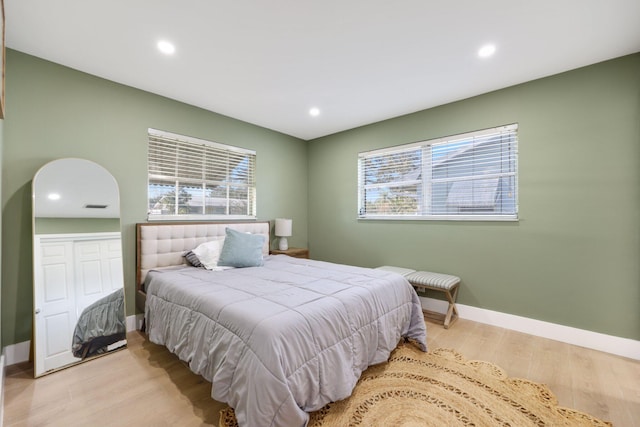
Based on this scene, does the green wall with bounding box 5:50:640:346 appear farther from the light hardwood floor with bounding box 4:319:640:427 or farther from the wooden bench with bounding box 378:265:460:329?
the light hardwood floor with bounding box 4:319:640:427

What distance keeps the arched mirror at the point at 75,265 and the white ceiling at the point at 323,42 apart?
42.2 inches

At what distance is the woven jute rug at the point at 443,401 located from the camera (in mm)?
1597

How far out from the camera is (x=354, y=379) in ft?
5.78

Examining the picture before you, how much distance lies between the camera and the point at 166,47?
2234 millimetres

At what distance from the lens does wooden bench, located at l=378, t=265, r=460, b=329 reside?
2928 mm

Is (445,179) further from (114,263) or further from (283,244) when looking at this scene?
(114,263)

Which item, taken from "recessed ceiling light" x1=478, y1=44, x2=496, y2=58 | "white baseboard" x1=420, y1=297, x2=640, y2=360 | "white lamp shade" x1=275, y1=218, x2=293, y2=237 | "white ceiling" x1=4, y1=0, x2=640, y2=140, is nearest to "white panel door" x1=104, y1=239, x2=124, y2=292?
"white ceiling" x1=4, y1=0, x2=640, y2=140

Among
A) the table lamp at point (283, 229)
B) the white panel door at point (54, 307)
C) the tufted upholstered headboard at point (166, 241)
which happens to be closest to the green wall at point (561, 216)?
the table lamp at point (283, 229)

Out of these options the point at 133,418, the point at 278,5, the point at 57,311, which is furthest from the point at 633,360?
the point at 57,311

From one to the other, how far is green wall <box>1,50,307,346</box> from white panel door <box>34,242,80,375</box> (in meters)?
0.21

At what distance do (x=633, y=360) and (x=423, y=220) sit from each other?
2.16 meters

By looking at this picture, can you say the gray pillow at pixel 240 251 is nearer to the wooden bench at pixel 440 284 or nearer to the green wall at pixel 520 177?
the green wall at pixel 520 177

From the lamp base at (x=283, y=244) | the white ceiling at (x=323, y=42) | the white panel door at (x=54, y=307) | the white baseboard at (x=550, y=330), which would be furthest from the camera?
the lamp base at (x=283, y=244)

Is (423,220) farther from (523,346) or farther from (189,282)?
(189,282)
